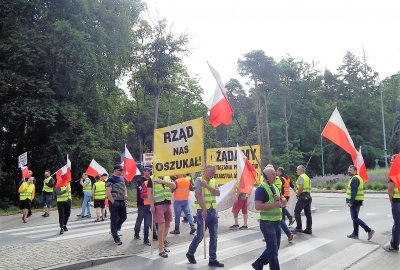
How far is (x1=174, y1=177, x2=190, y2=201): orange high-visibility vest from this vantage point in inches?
456

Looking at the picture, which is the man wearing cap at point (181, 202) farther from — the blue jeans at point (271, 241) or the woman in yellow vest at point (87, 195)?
the woman in yellow vest at point (87, 195)

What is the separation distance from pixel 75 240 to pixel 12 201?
1522 cm

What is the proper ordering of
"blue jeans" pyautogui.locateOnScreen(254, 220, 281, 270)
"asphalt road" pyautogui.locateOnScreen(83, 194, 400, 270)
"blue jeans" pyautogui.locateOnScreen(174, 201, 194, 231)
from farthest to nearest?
"blue jeans" pyautogui.locateOnScreen(174, 201, 194, 231), "asphalt road" pyautogui.locateOnScreen(83, 194, 400, 270), "blue jeans" pyautogui.locateOnScreen(254, 220, 281, 270)

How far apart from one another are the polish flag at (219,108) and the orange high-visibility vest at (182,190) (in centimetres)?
236

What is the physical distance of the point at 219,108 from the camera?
991 cm

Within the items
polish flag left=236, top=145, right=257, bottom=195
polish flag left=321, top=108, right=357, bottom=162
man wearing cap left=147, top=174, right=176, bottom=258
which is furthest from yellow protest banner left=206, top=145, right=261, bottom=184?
man wearing cap left=147, top=174, right=176, bottom=258

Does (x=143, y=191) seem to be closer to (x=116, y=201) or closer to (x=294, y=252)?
(x=116, y=201)

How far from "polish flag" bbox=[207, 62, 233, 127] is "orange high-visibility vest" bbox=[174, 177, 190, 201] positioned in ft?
7.74

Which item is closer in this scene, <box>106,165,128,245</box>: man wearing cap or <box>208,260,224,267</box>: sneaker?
<box>208,260,224,267</box>: sneaker

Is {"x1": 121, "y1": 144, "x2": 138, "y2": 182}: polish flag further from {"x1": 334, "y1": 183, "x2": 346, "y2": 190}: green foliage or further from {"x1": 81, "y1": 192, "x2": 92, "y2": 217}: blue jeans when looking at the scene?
{"x1": 334, "y1": 183, "x2": 346, "y2": 190}: green foliage

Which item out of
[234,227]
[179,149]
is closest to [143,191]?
[179,149]

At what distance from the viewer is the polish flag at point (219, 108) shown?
9461 millimetres

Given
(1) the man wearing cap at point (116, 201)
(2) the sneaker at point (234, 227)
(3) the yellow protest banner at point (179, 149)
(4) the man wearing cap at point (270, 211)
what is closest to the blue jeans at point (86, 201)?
(1) the man wearing cap at point (116, 201)

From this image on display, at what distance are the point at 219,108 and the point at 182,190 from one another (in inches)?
123
